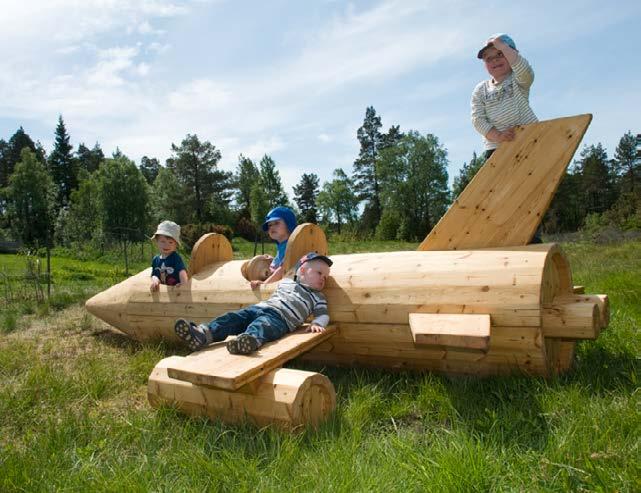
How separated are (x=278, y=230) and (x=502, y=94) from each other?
2501 millimetres

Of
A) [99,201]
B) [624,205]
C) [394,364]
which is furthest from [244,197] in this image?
[394,364]

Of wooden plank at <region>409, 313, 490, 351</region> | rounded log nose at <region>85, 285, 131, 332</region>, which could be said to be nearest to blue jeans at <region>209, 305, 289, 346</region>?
wooden plank at <region>409, 313, 490, 351</region>

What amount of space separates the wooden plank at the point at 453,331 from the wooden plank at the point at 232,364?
819mm

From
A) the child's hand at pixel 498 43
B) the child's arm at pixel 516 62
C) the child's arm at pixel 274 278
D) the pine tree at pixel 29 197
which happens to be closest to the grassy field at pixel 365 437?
the child's arm at pixel 274 278

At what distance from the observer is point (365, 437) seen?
9.21 feet

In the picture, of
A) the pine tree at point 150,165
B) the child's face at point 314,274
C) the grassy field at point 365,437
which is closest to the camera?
the grassy field at point 365,437

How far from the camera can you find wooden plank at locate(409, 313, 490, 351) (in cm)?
272

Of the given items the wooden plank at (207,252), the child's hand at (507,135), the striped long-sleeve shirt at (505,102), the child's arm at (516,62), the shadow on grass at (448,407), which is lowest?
the shadow on grass at (448,407)

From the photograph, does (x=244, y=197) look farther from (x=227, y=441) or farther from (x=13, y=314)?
(x=227, y=441)

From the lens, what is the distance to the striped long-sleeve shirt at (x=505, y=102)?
4.08 meters

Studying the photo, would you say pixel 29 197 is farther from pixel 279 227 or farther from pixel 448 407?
pixel 448 407

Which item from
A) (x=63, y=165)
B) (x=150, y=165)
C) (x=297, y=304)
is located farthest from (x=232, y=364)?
(x=150, y=165)

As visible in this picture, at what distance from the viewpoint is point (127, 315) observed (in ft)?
18.3

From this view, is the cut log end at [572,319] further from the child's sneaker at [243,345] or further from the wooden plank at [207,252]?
the wooden plank at [207,252]
